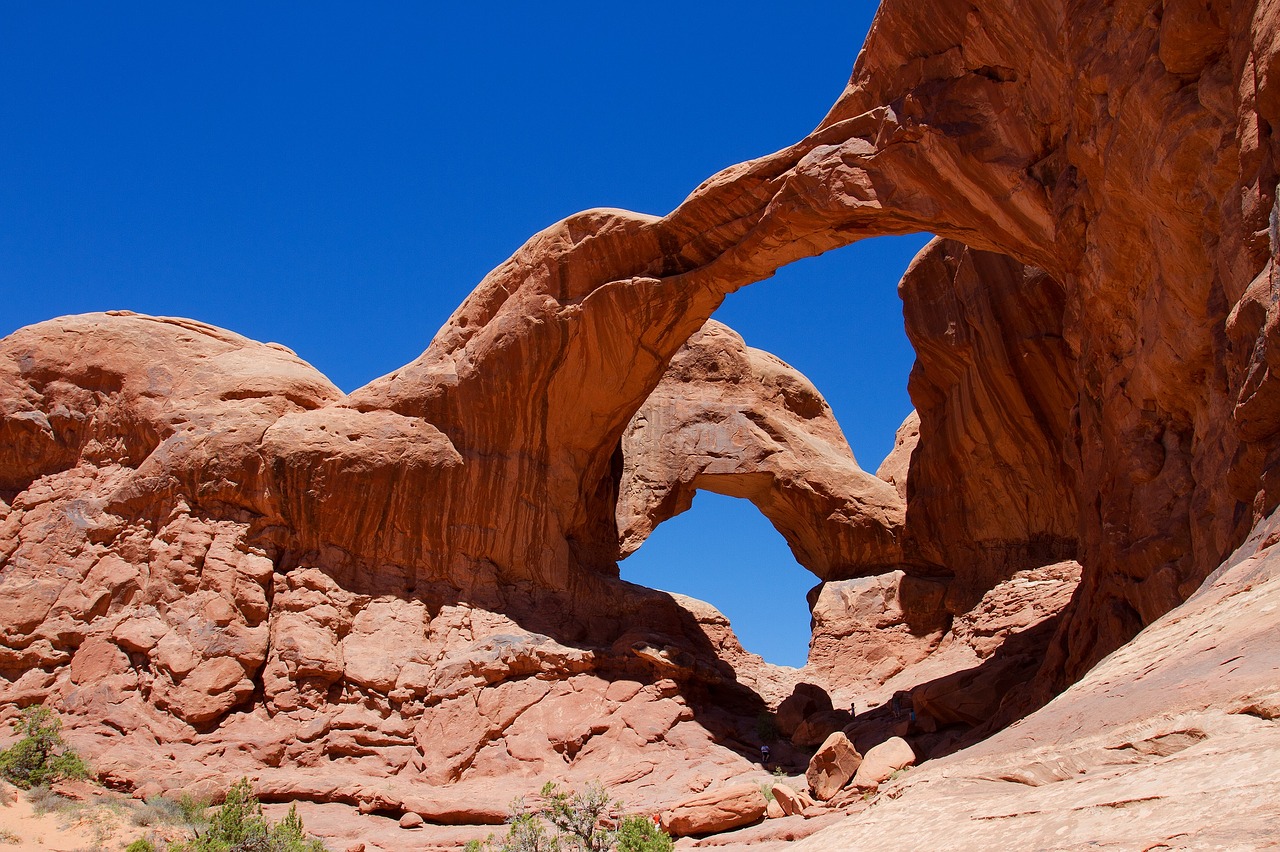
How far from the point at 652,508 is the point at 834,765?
14.3 metres

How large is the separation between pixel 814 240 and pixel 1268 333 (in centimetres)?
1061

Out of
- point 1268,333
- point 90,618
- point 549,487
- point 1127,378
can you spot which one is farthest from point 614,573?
point 1268,333

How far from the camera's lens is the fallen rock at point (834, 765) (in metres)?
12.9

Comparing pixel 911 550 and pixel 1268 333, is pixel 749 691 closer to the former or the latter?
pixel 911 550

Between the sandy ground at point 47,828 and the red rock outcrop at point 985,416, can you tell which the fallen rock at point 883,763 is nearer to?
the sandy ground at point 47,828

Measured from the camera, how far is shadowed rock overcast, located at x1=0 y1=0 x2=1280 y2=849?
11.5 metres

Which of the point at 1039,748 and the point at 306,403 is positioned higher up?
the point at 306,403

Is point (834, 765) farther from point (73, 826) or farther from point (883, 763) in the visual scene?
point (73, 826)

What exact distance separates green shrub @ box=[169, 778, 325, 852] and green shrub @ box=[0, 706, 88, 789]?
2.60m

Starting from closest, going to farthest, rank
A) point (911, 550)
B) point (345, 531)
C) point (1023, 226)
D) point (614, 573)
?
point (1023, 226) < point (345, 531) < point (614, 573) < point (911, 550)

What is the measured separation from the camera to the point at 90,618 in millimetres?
18266

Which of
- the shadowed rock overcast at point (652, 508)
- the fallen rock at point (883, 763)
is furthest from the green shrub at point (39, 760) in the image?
the fallen rock at point (883, 763)

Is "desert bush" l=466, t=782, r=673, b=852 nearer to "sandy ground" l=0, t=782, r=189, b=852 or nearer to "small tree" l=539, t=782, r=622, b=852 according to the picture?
"small tree" l=539, t=782, r=622, b=852

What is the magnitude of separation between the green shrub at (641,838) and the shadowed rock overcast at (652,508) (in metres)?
1.42
